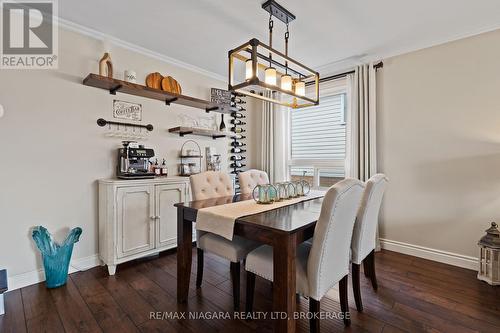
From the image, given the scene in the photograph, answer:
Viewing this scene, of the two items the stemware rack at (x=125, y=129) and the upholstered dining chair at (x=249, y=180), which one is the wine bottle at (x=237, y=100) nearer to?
the stemware rack at (x=125, y=129)

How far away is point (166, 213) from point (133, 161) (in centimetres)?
72

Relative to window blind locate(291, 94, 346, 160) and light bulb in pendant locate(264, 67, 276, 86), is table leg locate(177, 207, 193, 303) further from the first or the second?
window blind locate(291, 94, 346, 160)

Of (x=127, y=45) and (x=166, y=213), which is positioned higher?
(x=127, y=45)

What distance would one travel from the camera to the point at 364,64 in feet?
10.3

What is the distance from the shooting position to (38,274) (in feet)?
7.30

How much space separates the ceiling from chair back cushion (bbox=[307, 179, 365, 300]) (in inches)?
69.3

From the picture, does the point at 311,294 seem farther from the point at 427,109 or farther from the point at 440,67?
the point at 440,67

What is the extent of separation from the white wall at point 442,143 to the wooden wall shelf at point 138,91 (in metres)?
2.52

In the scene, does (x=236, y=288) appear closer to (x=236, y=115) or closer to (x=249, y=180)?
(x=249, y=180)

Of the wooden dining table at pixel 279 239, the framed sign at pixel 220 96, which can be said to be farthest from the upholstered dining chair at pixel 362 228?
the framed sign at pixel 220 96

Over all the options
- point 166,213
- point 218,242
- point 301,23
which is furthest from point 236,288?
point 301,23

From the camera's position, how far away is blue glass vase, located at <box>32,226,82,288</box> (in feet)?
6.94

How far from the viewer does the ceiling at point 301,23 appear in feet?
6.95

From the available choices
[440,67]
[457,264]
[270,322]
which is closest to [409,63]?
[440,67]
